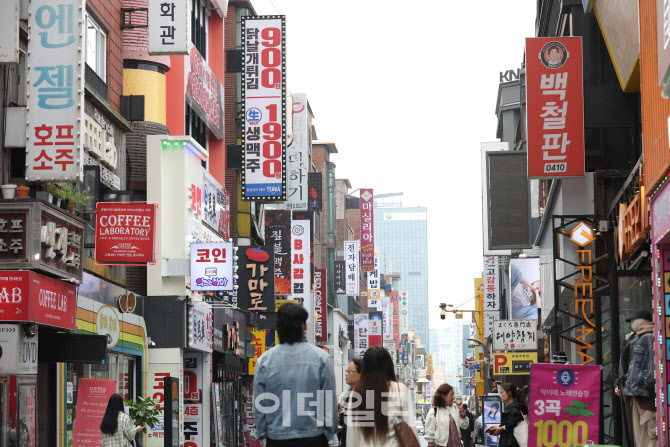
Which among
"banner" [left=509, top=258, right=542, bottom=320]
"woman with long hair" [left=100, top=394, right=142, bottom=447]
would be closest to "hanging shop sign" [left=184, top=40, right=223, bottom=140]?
"woman with long hair" [left=100, top=394, right=142, bottom=447]

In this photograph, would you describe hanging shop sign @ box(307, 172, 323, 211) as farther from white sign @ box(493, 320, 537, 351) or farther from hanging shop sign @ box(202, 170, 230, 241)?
hanging shop sign @ box(202, 170, 230, 241)

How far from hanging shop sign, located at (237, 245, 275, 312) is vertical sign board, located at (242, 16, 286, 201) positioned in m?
2.43

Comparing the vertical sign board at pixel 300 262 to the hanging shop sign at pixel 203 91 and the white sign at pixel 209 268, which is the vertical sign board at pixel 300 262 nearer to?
the hanging shop sign at pixel 203 91

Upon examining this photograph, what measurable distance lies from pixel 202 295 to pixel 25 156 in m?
13.9

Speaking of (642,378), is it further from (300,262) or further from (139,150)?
(300,262)

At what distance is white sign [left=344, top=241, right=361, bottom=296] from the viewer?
270 ft

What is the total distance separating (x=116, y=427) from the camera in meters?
15.5

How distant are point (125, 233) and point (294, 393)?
14190 mm

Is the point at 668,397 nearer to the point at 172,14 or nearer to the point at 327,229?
the point at 172,14

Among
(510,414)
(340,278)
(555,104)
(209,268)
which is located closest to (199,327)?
(209,268)

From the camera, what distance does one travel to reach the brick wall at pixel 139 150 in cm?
2717

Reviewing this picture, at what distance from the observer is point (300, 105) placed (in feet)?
180

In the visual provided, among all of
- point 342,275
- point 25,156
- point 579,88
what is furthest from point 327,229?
point 25,156

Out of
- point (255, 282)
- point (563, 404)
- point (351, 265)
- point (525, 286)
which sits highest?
point (351, 265)
